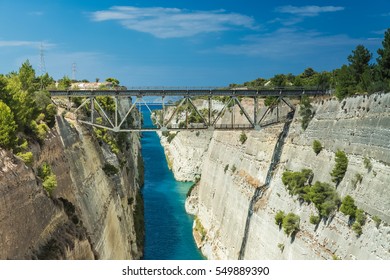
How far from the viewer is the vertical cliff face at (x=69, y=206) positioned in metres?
21.8

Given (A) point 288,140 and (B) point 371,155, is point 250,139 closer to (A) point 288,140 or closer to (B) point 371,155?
(A) point 288,140

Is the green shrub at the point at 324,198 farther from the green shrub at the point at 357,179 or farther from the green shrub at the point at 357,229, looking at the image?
the green shrub at the point at 357,229

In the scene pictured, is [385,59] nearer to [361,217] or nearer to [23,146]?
[361,217]

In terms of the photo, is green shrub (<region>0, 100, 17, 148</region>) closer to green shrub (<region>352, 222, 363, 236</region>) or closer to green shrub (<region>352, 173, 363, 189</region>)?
green shrub (<region>352, 222, 363, 236</region>)

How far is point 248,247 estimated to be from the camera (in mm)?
42938

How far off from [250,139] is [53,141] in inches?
957

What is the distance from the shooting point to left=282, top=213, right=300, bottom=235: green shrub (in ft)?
114

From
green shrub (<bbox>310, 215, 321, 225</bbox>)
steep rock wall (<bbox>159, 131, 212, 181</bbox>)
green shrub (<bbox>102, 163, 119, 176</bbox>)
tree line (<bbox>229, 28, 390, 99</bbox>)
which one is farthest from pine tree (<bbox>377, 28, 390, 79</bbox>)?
steep rock wall (<bbox>159, 131, 212, 181</bbox>)

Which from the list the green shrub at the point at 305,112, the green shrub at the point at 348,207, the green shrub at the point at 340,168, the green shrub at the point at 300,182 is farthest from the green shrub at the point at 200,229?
the green shrub at the point at 348,207

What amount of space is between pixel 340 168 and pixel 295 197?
603 centimetres

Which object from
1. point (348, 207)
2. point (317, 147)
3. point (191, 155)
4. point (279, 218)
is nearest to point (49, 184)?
point (348, 207)

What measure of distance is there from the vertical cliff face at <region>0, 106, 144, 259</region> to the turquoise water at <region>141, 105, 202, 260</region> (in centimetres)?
254

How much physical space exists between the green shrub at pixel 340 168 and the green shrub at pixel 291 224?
15.2 ft

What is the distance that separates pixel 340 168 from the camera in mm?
31453
